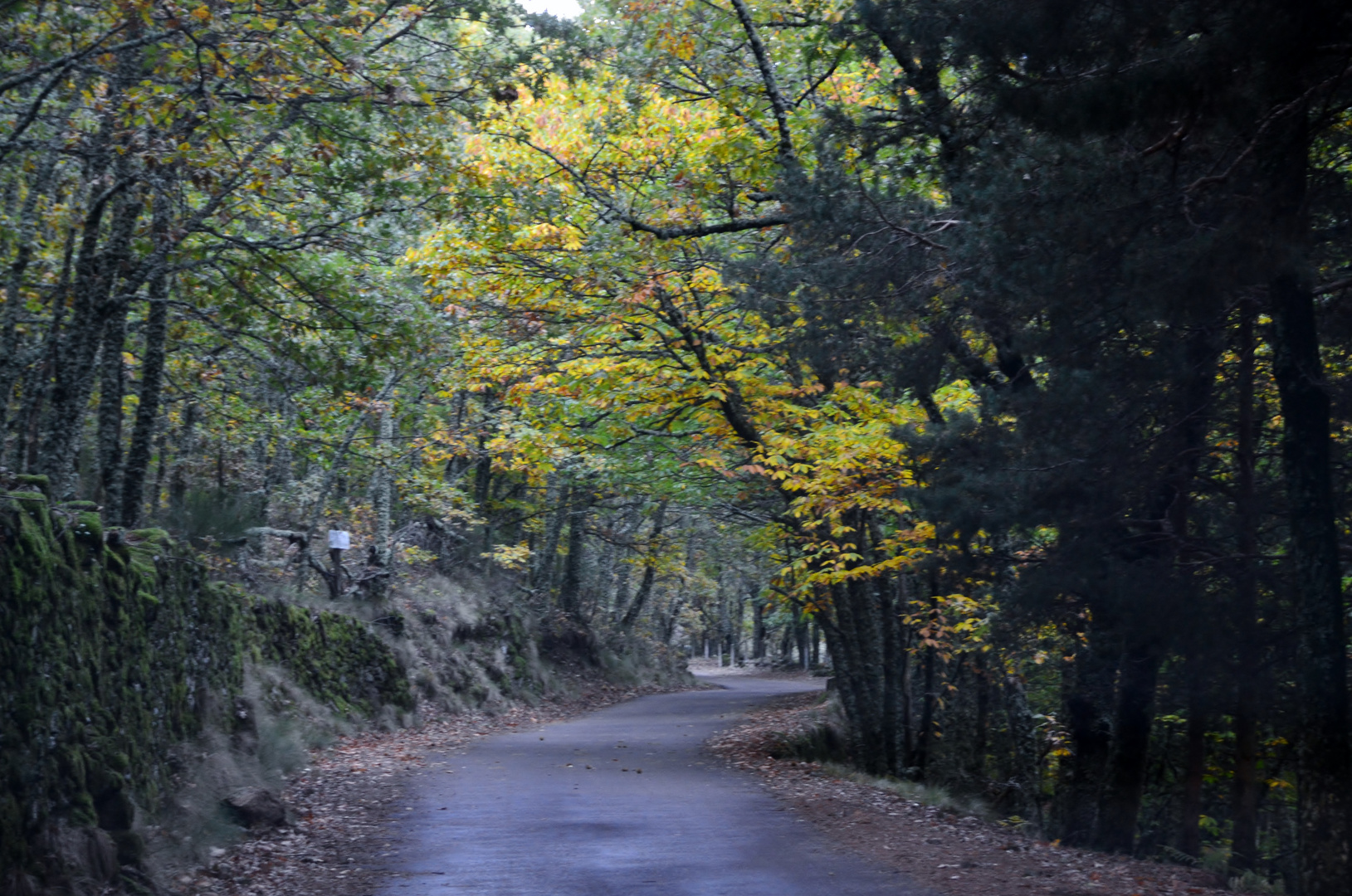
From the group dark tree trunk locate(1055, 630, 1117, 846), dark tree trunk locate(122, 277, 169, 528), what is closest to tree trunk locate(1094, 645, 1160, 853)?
dark tree trunk locate(1055, 630, 1117, 846)

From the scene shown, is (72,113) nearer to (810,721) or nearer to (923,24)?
(923,24)

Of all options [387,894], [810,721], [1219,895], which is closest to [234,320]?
[387,894]

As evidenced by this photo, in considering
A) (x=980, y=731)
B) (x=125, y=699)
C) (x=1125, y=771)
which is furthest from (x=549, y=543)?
(x=125, y=699)

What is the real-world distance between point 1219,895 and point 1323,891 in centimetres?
72

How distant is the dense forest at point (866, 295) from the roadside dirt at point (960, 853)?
137cm

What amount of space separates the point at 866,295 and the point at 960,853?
5381mm

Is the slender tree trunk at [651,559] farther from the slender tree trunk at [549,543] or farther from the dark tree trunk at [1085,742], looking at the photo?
the dark tree trunk at [1085,742]

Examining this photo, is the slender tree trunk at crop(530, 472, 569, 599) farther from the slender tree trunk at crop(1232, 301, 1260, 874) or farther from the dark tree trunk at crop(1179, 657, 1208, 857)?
the slender tree trunk at crop(1232, 301, 1260, 874)

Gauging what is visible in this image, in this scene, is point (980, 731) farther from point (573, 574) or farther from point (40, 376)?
point (573, 574)

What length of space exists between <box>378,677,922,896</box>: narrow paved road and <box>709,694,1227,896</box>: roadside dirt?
341 millimetres

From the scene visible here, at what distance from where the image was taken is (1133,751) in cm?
1110

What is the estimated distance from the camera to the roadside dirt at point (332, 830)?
7605 millimetres

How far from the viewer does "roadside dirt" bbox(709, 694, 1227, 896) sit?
25.8ft

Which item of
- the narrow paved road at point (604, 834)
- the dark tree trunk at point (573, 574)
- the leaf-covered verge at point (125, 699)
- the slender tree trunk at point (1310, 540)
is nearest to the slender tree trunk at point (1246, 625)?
the slender tree trunk at point (1310, 540)
